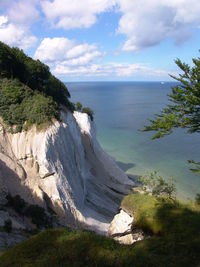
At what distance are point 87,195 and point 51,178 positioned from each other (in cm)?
654

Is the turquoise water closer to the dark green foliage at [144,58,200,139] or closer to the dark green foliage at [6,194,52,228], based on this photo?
the dark green foliage at [6,194,52,228]

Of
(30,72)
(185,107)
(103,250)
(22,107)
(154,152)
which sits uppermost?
(30,72)

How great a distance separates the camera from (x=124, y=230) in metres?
15.2

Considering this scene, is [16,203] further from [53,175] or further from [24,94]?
[24,94]

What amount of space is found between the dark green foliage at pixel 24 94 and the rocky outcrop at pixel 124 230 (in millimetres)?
11160

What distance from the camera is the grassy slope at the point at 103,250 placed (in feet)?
23.0

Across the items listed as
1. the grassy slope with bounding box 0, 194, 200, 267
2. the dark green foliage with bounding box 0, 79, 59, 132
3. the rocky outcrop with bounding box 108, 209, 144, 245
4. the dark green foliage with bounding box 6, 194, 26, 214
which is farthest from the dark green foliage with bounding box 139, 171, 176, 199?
the grassy slope with bounding box 0, 194, 200, 267

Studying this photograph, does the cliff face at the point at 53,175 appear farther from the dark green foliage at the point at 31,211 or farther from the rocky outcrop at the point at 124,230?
the rocky outcrop at the point at 124,230

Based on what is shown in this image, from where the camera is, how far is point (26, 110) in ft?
77.5

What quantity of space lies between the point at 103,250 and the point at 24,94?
21111 millimetres

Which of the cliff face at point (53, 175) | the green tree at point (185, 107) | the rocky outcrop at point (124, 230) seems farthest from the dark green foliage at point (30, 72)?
the green tree at point (185, 107)

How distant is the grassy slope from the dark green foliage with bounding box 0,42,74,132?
51.4 ft

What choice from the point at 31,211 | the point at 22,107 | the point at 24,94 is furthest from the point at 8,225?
the point at 24,94

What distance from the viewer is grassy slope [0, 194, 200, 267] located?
7004 mm
